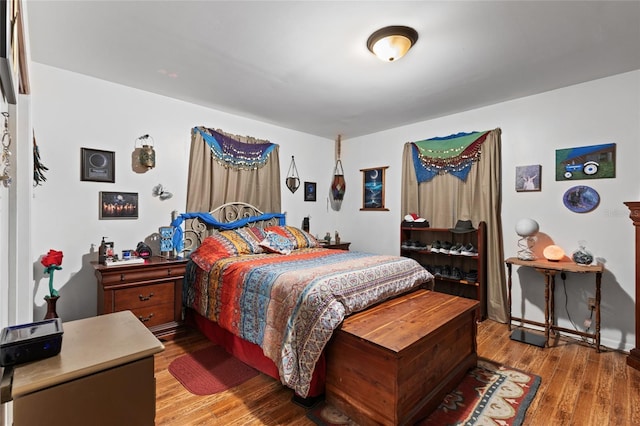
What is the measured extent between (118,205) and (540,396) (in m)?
4.03

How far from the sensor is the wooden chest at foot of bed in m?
1.71

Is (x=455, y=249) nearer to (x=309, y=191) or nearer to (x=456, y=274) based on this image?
(x=456, y=274)

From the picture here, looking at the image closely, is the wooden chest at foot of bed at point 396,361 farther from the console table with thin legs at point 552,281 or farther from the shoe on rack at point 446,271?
the shoe on rack at point 446,271

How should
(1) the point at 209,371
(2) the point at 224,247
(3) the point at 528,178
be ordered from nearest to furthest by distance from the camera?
(1) the point at 209,371, (2) the point at 224,247, (3) the point at 528,178

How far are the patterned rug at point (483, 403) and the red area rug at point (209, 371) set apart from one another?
703 mm

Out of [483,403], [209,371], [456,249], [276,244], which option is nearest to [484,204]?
[456,249]

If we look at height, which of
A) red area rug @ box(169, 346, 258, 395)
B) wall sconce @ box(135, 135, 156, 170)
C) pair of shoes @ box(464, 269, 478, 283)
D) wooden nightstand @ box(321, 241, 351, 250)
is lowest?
red area rug @ box(169, 346, 258, 395)

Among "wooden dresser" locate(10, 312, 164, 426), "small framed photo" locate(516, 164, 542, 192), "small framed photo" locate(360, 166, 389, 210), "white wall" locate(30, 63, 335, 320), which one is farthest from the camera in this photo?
"small framed photo" locate(360, 166, 389, 210)

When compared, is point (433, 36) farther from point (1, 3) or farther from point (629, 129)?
point (1, 3)

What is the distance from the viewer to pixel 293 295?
2.08 metres

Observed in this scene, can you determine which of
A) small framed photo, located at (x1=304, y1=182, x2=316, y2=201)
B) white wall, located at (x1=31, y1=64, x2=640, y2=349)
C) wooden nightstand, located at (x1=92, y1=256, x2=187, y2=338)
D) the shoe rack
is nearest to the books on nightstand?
wooden nightstand, located at (x1=92, y1=256, x2=187, y2=338)

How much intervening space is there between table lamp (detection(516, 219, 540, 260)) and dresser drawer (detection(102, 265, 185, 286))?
3598 mm

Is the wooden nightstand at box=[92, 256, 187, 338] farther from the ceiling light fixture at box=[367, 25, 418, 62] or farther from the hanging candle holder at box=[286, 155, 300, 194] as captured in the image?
the ceiling light fixture at box=[367, 25, 418, 62]

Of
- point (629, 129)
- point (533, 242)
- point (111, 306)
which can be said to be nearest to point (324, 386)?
point (111, 306)
